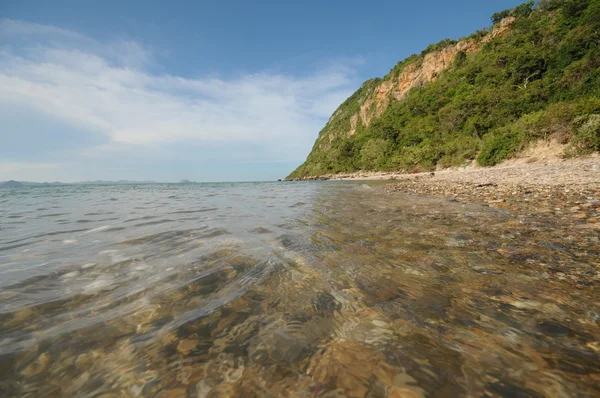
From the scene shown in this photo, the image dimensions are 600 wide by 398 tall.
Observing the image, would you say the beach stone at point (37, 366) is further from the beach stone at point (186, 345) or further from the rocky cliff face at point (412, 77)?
the rocky cliff face at point (412, 77)

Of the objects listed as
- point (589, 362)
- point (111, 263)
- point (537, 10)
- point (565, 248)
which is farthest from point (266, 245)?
point (537, 10)

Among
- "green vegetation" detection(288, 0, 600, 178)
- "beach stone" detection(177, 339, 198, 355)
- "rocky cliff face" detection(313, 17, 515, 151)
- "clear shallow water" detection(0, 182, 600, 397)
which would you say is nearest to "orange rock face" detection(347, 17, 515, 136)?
"rocky cliff face" detection(313, 17, 515, 151)

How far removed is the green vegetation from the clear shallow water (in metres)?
18.5

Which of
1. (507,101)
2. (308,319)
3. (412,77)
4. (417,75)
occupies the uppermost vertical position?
(412,77)

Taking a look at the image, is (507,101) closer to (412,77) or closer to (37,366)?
(37,366)

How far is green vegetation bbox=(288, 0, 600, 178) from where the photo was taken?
1858 centimetres

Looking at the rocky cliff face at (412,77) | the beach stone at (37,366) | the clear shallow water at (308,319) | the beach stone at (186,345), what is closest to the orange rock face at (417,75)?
the rocky cliff face at (412,77)

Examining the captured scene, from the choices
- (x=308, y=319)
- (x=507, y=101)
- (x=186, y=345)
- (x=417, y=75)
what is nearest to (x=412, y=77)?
(x=417, y=75)

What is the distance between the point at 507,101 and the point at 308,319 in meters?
46.6

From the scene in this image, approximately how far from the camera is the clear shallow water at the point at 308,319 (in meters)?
1.18

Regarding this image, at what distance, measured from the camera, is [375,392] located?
1.10 meters

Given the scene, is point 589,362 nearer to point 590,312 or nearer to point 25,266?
point 590,312

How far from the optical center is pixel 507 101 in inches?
1367

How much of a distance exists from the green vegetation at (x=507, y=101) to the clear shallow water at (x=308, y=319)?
60.8ft
